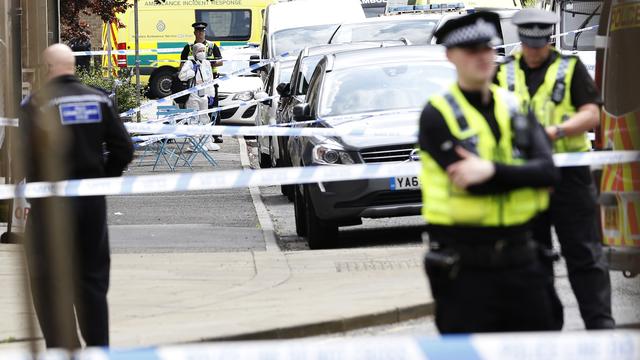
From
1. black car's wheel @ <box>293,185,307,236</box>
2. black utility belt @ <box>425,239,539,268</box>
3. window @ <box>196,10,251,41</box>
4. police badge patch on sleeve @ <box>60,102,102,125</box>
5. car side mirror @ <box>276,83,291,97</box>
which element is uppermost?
police badge patch on sleeve @ <box>60,102,102,125</box>

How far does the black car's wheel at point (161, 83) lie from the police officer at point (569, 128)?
117 feet

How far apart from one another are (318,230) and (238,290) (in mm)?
2515

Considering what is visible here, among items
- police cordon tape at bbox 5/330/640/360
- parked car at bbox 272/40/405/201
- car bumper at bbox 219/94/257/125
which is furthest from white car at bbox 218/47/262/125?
police cordon tape at bbox 5/330/640/360

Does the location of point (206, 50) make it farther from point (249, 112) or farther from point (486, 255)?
point (486, 255)

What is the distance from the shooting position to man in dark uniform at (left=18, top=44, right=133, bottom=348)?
7637mm

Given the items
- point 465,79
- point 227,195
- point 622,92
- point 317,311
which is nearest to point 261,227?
point 227,195

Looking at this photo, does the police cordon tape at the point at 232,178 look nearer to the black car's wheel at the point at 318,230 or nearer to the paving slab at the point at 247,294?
the paving slab at the point at 247,294

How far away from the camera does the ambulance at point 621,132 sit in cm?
882

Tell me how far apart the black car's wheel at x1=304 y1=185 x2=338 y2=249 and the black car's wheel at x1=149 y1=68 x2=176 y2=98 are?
3011cm

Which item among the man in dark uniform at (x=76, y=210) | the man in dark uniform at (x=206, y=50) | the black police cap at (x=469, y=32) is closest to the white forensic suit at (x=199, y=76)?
the man in dark uniform at (x=206, y=50)

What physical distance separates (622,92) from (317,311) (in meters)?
2.34

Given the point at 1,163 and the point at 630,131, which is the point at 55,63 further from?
the point at 1,163

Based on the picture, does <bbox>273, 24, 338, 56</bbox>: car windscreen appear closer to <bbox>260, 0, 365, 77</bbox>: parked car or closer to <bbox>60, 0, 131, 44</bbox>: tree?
<bbox>260, 0, 365, 77</bbox>: parked car

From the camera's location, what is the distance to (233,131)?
1223 centimetres
